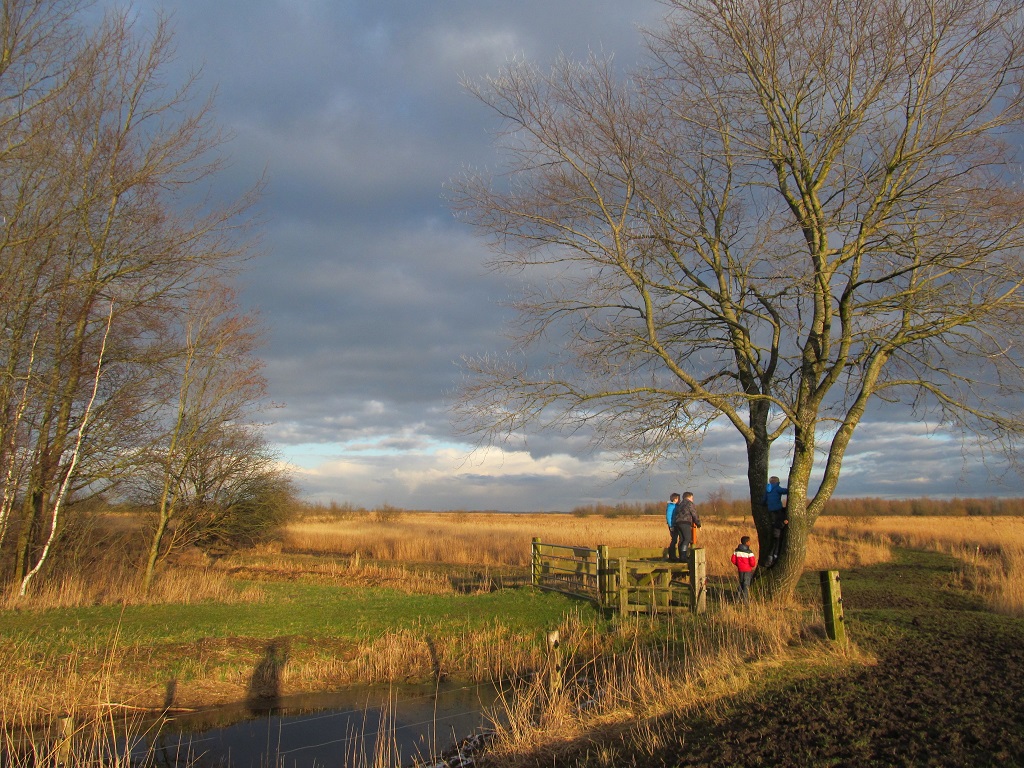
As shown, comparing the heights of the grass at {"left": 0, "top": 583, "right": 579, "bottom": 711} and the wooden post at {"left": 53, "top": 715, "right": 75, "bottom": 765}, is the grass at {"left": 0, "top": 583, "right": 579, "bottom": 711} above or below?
below

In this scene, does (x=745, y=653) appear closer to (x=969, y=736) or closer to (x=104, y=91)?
(x=969, y=736)

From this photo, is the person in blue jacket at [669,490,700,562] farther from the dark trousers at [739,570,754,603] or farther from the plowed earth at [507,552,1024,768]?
the plowed earth at [507,552,1024,768]

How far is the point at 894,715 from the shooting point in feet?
18.0

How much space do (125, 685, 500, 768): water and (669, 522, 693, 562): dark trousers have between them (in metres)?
6.00

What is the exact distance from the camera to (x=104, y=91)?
13.7 m

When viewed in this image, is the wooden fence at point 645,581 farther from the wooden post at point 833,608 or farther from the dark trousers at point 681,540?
the wooden post at point 833,608

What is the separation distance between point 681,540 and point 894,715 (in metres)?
9.83

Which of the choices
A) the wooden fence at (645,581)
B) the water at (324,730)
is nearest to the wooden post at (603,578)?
the wooden fence at (645,581)

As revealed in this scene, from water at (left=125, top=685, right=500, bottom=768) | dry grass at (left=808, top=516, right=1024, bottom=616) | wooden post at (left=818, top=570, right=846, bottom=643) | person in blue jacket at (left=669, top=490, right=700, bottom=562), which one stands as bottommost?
water at (left=125, top=685, right=500, bottom=768)

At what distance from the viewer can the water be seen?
26.3 feet

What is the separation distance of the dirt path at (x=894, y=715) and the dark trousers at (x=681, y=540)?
655 cm

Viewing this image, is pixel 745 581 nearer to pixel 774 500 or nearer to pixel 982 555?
pixel 774 500

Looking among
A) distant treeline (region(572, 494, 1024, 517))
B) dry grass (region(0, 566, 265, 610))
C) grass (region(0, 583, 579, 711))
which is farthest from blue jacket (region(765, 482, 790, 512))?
distant treeline (region(572, 494, 1024, 517))

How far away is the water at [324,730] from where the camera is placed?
26.3ft
